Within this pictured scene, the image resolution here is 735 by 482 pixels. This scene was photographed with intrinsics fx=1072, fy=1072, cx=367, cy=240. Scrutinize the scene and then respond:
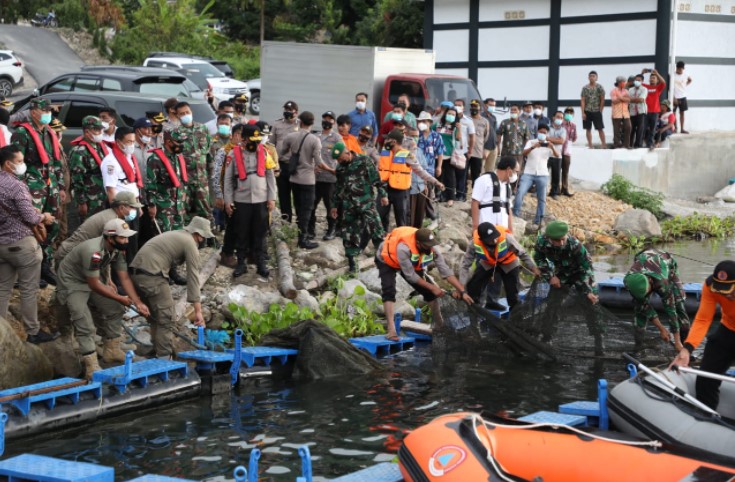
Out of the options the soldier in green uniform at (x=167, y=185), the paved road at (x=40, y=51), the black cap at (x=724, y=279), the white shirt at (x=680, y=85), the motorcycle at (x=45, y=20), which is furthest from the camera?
the motorcycle at (x=45, y=20)

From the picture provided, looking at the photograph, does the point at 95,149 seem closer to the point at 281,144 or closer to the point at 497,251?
the point at 281,144

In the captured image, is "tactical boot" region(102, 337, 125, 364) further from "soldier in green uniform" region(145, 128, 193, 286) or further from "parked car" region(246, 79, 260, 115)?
"parked car" region(246, 79, 260, 115)

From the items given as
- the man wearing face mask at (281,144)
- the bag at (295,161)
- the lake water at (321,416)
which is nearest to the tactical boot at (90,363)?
the lake water at (321,416)

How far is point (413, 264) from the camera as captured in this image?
1265 centimetres

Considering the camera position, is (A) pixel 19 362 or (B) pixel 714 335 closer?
Answer: (B) pixel 714 335

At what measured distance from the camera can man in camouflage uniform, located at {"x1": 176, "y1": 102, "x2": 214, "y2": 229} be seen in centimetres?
1409

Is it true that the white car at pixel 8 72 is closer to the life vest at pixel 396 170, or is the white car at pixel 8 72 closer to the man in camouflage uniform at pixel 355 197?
the life vest at pixel 396 170

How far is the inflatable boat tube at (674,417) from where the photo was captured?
8.04 meters

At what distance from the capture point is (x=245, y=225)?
561 inches

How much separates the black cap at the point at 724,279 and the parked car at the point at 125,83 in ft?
42.4

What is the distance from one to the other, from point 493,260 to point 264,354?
3.10m

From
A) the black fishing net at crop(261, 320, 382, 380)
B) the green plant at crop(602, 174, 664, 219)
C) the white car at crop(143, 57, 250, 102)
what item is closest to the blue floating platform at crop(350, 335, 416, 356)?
the black fishing net at crop(261, 320, 382, 380)

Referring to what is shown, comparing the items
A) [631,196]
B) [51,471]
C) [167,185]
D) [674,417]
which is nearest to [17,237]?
[167,185]

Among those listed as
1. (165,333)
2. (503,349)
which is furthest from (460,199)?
(165,333)
